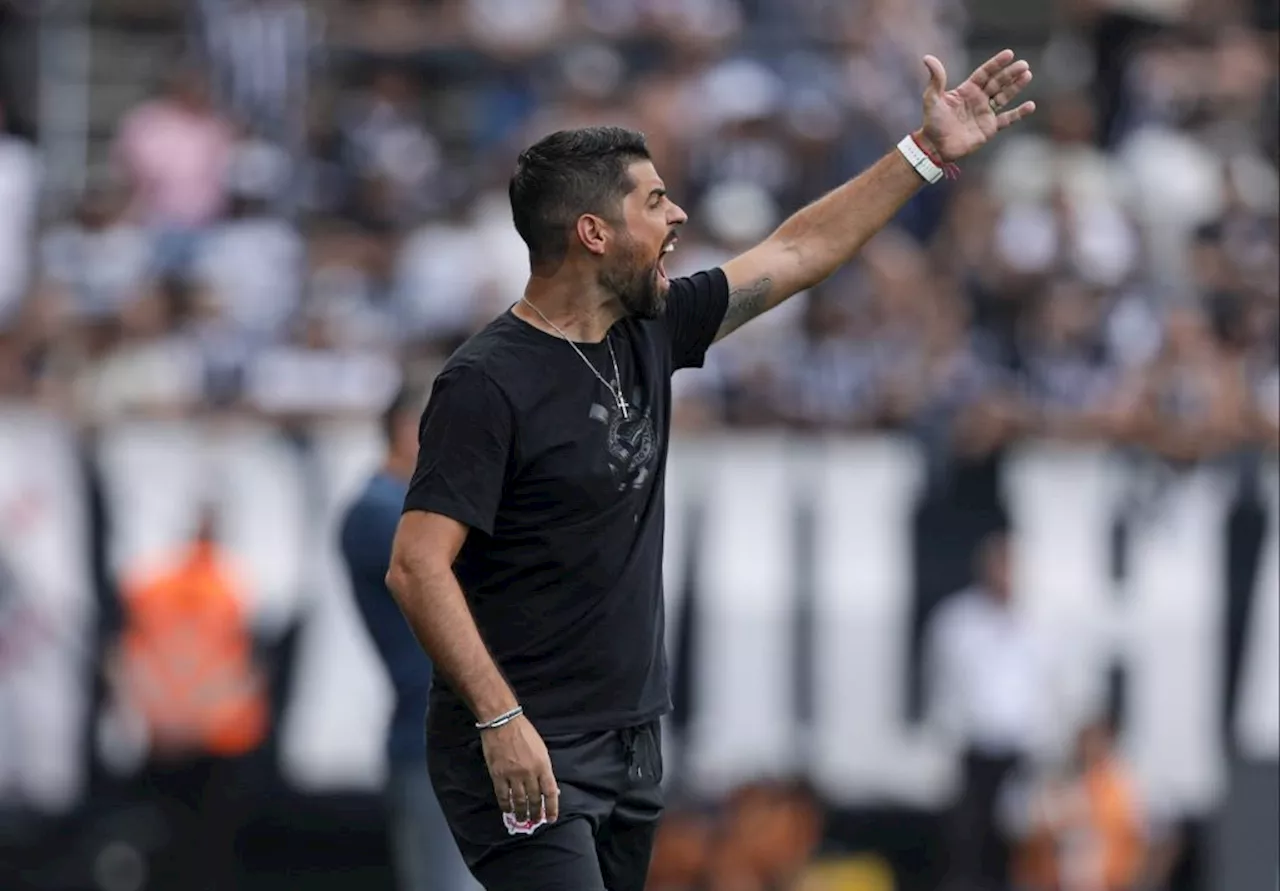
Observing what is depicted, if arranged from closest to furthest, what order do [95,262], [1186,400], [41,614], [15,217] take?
1. [41,614]
2. [1186,400]
3. [95,262]
4. [15,217]

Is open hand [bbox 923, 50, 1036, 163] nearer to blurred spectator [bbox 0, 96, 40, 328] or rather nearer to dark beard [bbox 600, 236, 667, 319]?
dark beard [bbox 600, 236, 667, 319]

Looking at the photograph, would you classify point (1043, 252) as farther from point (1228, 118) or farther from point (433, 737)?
point (433, 737)

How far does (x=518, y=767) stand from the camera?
16.8ft

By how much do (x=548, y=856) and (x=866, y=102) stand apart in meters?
9.49

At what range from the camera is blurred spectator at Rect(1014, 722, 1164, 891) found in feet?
38.1

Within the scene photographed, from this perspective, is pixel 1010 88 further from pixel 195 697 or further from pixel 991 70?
pixel 195 697

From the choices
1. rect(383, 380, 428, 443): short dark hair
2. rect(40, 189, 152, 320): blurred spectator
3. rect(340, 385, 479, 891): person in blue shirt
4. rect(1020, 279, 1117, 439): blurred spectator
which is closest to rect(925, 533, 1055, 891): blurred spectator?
rect(1020, 279, 1117, 439): blurred spectator

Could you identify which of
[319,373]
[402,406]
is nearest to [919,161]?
[402,406]

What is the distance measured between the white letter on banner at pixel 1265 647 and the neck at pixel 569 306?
681 cm

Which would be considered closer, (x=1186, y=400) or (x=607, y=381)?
(x=607, y=381)

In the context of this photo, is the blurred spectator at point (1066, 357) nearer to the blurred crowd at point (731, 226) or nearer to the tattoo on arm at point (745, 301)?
the blurred crowd at point (731, 226)

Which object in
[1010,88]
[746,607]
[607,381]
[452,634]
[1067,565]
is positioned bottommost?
[746,607]

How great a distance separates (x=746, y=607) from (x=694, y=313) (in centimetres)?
629

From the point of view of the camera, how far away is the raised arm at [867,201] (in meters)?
5.82
